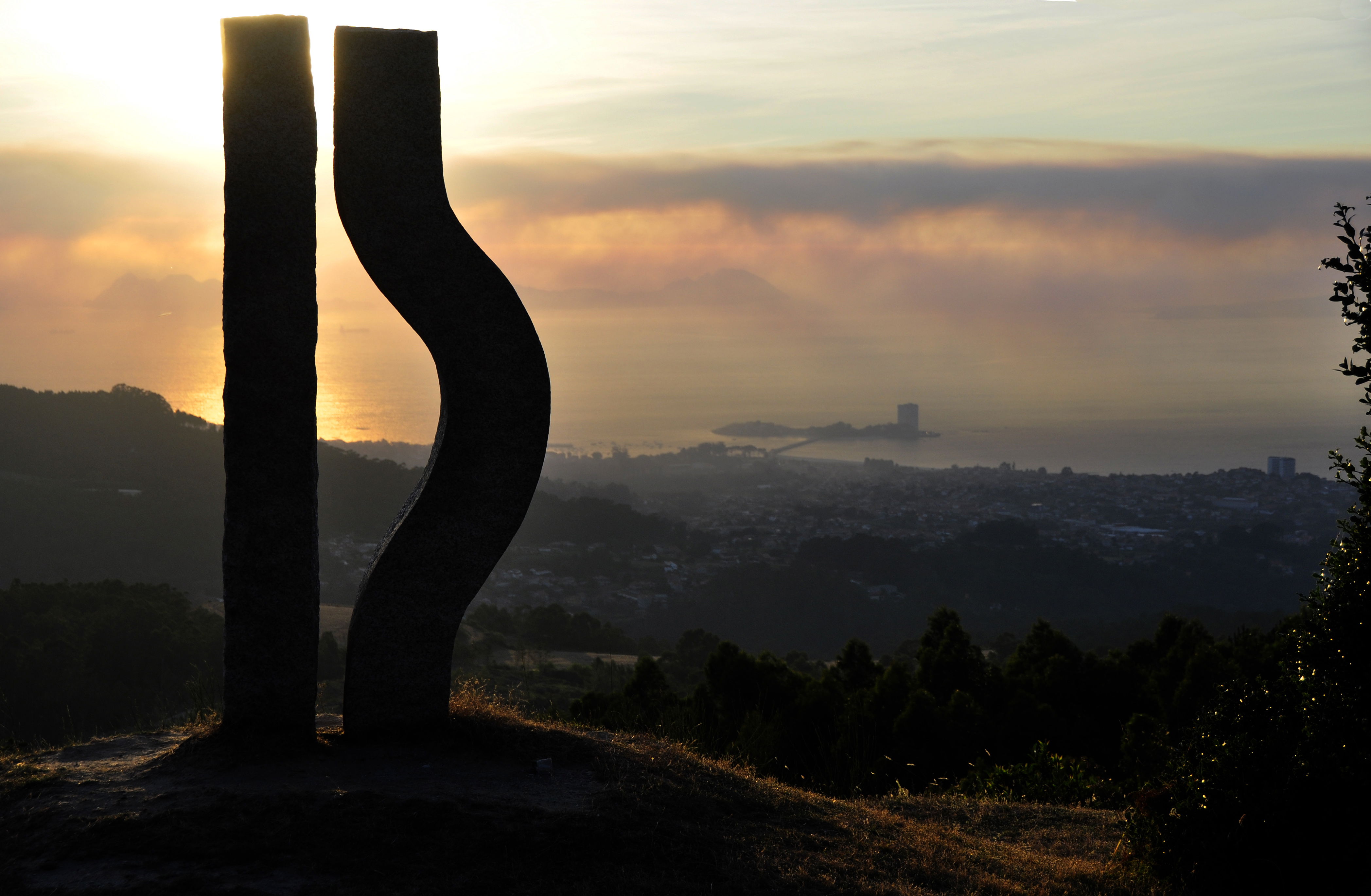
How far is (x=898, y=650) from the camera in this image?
24031mm

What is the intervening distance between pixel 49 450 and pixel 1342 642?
147 ft

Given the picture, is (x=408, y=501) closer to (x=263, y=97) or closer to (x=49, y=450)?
(x=263, y=97)

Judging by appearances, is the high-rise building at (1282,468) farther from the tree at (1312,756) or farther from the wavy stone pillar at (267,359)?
the wavy stone pillar at (267,359)

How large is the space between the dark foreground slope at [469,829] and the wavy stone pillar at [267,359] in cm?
65

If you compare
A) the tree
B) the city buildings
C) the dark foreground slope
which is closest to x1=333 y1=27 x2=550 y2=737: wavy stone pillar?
the dark foreground slope

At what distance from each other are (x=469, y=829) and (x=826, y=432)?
56.8 m

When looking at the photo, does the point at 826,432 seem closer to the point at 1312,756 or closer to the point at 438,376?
the point at 438,376

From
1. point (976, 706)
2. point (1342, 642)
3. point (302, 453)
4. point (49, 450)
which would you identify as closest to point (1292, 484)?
point (976, 706)

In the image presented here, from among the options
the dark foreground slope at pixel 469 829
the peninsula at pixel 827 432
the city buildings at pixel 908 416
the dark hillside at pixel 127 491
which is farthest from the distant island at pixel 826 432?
the dark foreground slope at pixel 469 829

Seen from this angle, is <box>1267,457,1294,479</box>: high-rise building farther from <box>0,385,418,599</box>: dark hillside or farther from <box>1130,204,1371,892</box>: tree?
<box>1130,204,1371,892</box>: tree

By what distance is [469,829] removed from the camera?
5.46 meters

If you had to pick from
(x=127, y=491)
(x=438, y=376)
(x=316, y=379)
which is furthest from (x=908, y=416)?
(x=316, y=379)

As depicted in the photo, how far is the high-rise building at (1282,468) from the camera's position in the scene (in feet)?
143

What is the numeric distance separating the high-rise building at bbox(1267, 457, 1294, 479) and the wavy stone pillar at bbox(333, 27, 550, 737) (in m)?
44.6
